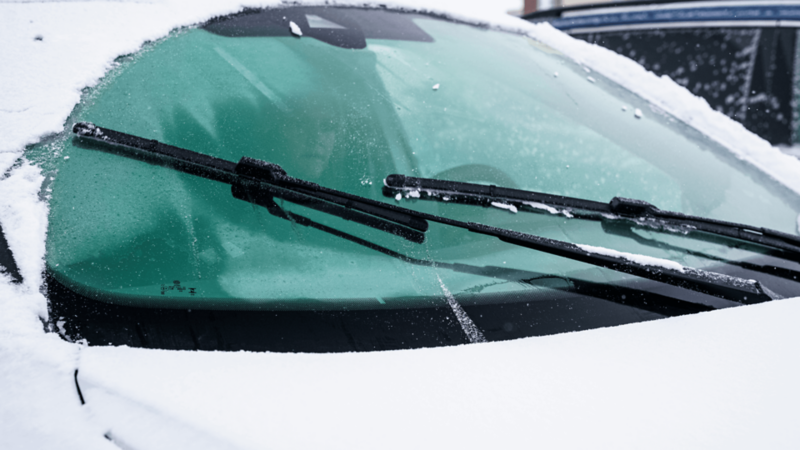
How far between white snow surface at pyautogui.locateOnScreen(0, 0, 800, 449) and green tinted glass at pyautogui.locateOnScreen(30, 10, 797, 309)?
3.8 inches

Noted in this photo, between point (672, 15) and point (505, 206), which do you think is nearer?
point (505, 206)

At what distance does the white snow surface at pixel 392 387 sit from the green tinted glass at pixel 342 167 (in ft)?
0.32

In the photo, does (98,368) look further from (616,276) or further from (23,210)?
(616,276)

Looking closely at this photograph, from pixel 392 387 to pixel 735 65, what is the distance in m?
4.33

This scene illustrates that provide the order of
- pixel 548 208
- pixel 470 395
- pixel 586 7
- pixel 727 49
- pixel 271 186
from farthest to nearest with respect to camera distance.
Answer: pixel 586 7 < pixel 727 49 < pixel 548 208 < pixel 271 186 < pixel 470 395

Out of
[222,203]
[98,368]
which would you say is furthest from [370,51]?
[98,368]

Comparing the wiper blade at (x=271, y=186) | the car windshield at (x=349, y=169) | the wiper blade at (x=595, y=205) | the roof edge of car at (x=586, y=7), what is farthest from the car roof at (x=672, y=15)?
the wiper blade at (x=271, y=186)

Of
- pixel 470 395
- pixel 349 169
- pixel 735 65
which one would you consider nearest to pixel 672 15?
pixel 735 65

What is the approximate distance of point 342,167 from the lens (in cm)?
111

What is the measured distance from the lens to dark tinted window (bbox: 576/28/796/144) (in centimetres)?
388

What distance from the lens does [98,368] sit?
802 mm

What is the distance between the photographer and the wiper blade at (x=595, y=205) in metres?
1.10

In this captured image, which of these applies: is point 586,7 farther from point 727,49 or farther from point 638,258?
point 638,258

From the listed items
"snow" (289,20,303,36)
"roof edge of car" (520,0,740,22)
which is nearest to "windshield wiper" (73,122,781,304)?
"snow" (289,20,303,36)
